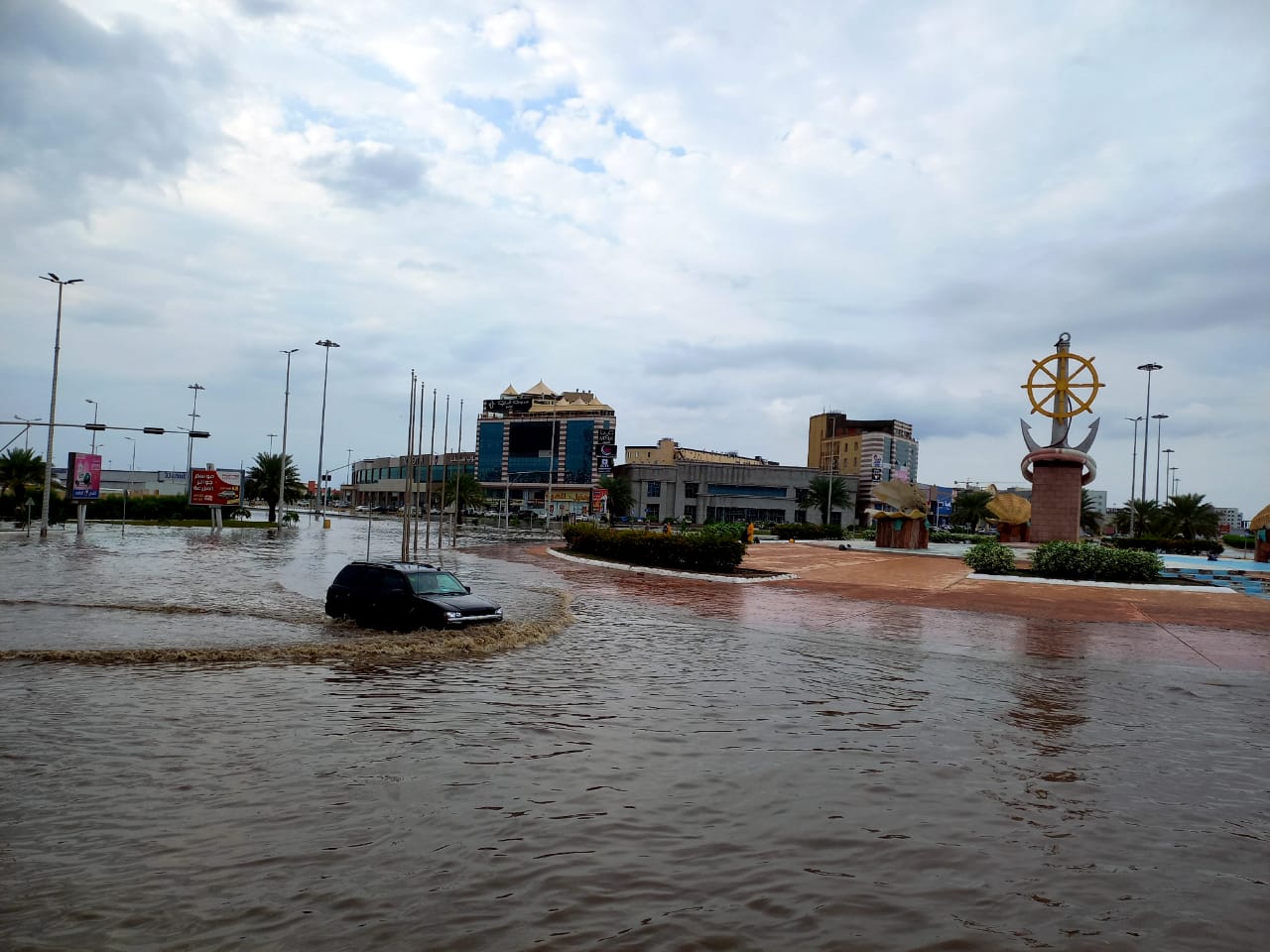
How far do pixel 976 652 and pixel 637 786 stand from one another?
1196 cm

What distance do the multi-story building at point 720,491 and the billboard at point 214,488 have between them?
61667 millimetres

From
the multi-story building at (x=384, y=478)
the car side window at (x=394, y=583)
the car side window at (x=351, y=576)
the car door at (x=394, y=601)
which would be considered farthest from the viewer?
the multi-story building at (x=384, y=478)

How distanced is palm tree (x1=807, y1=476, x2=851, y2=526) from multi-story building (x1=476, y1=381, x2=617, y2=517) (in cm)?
3408

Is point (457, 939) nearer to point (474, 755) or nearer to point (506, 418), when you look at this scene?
point (474, 755)

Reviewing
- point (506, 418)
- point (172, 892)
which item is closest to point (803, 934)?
point (172, 892)

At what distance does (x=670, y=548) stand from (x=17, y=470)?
51149 mm

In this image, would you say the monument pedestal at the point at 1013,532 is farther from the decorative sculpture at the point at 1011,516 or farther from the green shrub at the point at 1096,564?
the green shrub at the point at 1096,564

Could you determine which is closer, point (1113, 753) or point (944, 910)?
point (944, 910)

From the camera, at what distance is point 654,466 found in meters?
119

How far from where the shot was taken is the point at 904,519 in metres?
59.4

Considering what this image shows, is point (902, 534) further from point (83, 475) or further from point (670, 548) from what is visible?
point (83, 475)

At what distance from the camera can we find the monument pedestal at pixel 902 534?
58906mm

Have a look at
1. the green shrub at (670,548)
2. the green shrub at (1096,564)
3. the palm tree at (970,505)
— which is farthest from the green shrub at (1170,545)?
the green shrub at (670,548)

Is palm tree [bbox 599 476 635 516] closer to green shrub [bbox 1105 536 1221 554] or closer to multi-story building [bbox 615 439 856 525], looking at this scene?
multi-story building [bbox 615 439 856 525]
